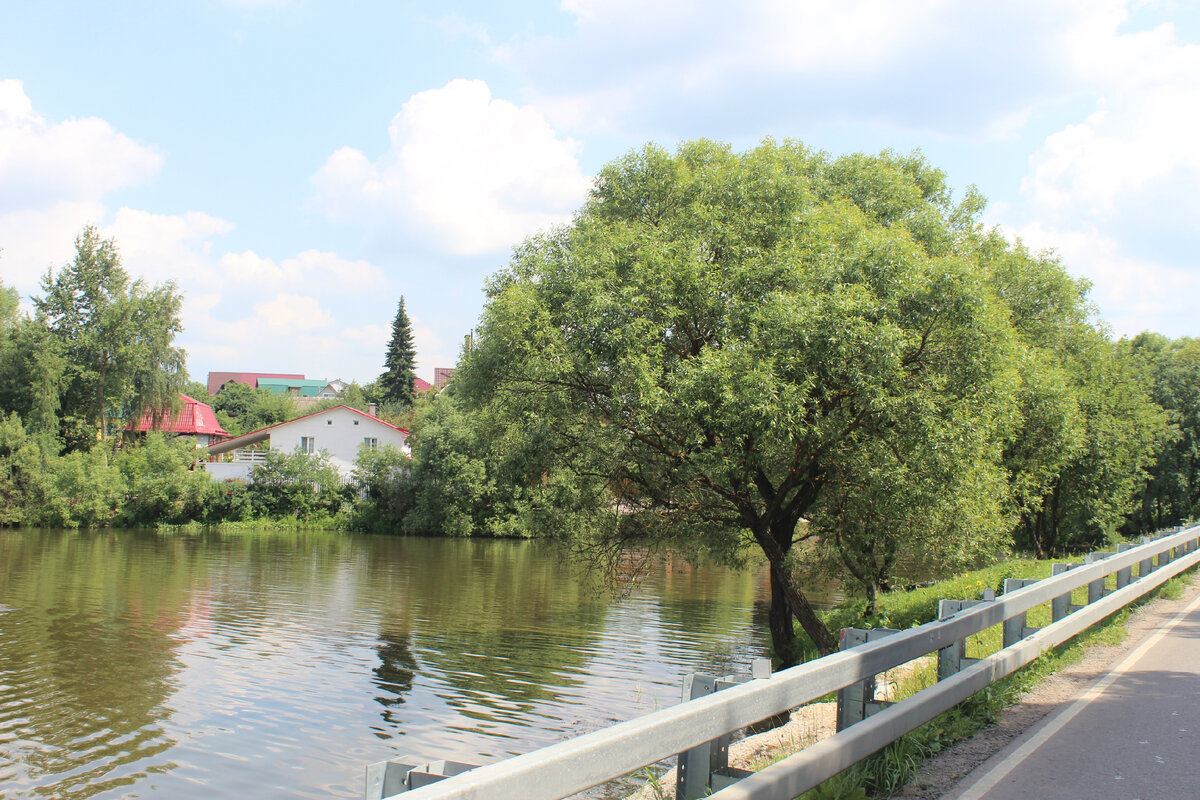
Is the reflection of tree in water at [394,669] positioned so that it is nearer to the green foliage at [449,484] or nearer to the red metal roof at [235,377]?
the green foliage at [449,484]

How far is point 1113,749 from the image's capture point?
5.97 m

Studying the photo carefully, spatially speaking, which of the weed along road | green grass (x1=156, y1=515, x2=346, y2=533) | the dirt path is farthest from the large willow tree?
green grass (x1=156, y1=515, x2=346, y2=533)

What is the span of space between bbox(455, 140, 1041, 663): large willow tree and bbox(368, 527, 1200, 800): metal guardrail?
22.7ft

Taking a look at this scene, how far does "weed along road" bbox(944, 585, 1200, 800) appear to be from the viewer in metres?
5.17

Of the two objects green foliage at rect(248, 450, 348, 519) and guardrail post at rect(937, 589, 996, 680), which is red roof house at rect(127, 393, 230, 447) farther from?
guardrail post at rect(937, 589, 996, 680)

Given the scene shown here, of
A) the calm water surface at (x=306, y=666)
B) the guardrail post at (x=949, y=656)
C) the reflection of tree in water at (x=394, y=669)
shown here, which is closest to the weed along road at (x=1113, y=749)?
the guardrail post at (x=949, y=656)

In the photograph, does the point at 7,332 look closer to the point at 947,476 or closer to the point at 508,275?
the point at 508,275

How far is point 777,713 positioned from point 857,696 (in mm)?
1383

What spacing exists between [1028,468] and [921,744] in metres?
22.0

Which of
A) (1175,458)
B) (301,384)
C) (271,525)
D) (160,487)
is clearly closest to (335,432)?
(271,525)

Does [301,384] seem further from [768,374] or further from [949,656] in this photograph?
[949,656]

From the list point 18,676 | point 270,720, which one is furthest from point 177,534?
point 270,720

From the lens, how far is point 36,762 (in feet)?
39.8

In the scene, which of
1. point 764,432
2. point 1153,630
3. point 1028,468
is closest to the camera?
point 1153,630
